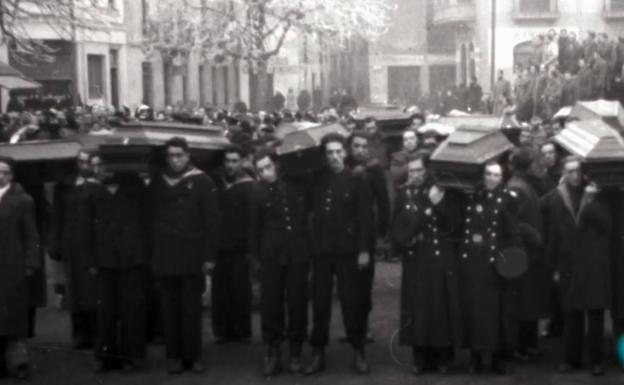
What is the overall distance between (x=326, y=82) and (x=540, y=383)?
185ft

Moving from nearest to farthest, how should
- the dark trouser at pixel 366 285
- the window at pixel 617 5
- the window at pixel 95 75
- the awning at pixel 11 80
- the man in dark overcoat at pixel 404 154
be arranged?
the dark trouser at pixel 366 285 → the man in dark overcoat at pixel 404 154 → the awning at pixel 11 80 → the window at pixel 95 75 → the window at pixel 617 5

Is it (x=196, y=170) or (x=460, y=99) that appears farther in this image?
(x=460, y=99)

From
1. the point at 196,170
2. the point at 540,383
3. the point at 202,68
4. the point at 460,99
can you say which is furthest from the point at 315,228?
the point at 202,68

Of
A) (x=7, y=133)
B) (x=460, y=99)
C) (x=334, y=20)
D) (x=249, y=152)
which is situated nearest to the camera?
(x=249, y=152)

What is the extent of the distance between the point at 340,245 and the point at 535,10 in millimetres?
44048

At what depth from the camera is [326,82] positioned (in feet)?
218

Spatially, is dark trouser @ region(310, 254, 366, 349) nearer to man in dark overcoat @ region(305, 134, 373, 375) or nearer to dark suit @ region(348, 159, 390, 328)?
man in dark overcoat @ region(305, 134, 373, 375)

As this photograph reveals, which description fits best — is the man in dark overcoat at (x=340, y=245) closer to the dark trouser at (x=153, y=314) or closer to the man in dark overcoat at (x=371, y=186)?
the man in dark overcoat at (x=371, y=186)

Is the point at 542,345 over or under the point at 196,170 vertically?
under

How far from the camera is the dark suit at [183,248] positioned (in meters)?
11.2

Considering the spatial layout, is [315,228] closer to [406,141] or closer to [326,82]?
[406,141]

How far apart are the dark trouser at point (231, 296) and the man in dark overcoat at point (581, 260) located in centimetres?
330

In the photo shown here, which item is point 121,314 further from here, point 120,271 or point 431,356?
point 431,356

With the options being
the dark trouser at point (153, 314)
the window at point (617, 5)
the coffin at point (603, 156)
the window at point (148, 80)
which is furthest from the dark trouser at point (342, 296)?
the window at point (617, 5)
